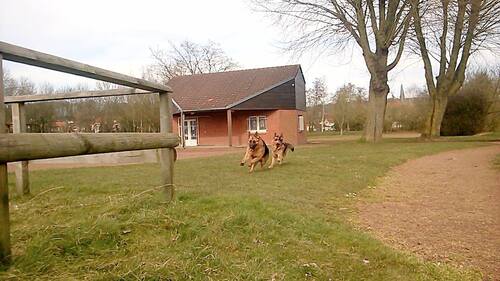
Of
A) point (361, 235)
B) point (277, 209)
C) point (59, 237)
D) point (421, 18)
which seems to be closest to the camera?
point (59, 237)

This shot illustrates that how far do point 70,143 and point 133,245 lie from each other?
946 mm

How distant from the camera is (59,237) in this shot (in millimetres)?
2875

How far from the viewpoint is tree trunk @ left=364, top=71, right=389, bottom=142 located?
80.4 feet

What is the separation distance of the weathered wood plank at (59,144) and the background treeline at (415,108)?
3354 centimetres

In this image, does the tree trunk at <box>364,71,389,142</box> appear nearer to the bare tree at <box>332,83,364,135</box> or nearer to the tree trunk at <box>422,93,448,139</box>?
the tree trunk at <box>422,93,448,139</box>

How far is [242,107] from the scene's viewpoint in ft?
89.9

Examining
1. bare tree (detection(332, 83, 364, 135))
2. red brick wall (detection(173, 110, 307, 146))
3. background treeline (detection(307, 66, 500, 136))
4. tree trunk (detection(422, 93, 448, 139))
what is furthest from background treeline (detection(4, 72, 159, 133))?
bare tree (detection(332, 83, 364, 135))

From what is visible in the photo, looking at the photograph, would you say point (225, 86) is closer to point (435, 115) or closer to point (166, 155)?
point (435, 115)

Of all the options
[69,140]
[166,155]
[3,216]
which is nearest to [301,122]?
[166,155]

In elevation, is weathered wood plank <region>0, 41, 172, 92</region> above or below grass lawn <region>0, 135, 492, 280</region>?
above

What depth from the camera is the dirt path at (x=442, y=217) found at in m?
3.96

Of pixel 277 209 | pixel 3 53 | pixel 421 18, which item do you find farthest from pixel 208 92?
pixel 3 53

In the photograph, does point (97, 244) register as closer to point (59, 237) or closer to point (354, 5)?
point (59, 237)

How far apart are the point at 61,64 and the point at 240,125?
87.9ft
